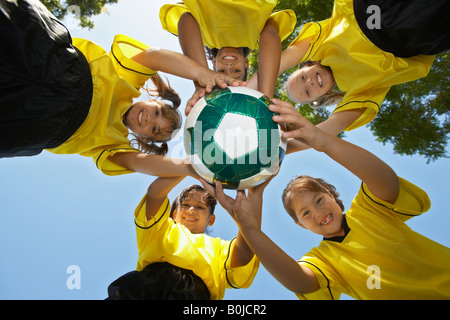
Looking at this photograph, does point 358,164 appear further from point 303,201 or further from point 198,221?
point 198,221

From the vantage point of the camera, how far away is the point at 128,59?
8.86 feet

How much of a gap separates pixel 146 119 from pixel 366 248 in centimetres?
226

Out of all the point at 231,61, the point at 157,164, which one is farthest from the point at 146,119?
the point at 231,61

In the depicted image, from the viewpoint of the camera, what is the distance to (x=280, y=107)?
1980 millimetres

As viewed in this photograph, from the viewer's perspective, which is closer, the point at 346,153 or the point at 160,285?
the point at 346,153

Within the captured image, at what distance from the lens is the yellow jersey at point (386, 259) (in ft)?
8.03


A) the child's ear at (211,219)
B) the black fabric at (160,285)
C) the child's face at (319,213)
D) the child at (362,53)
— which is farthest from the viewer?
the child's ear at (211,219)


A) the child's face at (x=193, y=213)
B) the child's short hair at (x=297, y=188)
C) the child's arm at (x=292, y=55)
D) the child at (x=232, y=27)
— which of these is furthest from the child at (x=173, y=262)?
the child's arm at (x=292, y=55)

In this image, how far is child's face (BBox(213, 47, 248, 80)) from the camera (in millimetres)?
3166

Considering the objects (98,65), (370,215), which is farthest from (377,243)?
(98,65)

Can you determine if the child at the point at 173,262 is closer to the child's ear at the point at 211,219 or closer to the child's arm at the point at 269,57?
the child's ear at the point at 211,219

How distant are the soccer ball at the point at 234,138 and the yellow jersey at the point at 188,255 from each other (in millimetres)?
1097

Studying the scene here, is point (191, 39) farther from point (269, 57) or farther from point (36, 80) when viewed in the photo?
point (36, 80)
